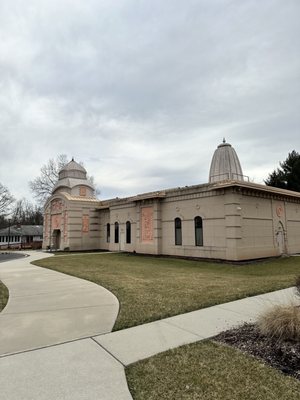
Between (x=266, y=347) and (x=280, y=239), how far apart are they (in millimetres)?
18660

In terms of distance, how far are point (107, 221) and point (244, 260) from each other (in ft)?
56.6

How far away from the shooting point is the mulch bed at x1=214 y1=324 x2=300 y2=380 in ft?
13.0

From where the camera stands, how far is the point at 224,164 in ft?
98.6

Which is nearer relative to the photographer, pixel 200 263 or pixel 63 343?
pixel 63 343

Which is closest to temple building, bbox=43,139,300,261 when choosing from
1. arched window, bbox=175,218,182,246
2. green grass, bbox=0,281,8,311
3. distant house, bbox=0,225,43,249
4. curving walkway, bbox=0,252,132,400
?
arched window, bbox=175,218,182,246

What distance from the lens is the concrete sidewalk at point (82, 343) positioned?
3.42 meters

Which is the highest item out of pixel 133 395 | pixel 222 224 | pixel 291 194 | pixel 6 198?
pixel 6 198

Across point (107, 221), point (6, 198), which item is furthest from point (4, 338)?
point (6, 198)

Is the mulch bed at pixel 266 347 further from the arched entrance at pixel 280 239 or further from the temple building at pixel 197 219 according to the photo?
the arched entrance at pixel 280 239

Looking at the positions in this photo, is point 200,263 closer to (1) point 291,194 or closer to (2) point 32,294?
(1) point 291,194

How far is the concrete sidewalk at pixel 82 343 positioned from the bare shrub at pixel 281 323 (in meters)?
0.86

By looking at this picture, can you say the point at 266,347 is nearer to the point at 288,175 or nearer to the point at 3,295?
the point at 3,295

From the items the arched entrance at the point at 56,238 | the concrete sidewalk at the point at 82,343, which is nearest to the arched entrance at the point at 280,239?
the concrete sidewalk at the point at 82,343

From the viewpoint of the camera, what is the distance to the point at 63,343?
4.82m
